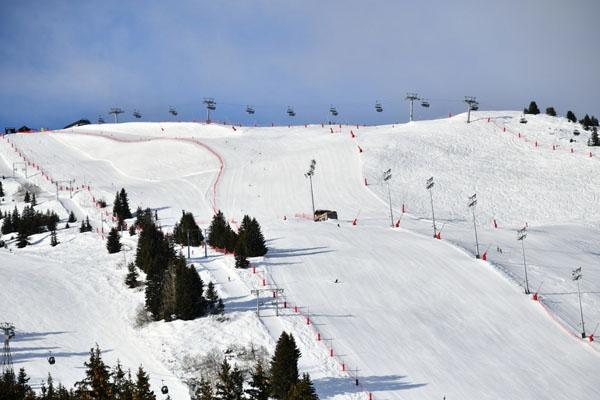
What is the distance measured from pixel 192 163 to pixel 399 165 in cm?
3350

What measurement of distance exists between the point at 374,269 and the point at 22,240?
119 feet

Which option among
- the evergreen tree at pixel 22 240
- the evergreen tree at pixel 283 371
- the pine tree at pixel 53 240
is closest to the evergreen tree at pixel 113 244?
the pine tree at pixel 53 240

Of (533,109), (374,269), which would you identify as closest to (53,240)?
(374,269)

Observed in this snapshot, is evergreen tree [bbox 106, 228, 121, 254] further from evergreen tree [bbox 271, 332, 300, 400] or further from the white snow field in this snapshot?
evergreen tree [bbox 271, 332, 300, 400]

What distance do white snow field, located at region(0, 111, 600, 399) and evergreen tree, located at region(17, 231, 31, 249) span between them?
191cm

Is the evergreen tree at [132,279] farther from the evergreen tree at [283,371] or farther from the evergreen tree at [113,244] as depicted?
the evergreen tree at [283,371]

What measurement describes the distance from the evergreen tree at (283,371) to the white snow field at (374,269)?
3325 mm

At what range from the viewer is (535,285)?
56.6 m

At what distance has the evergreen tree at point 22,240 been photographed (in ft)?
231

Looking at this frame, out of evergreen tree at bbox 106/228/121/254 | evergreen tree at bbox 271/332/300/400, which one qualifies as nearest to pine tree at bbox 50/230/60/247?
evergreen tree at bbox 106/228/121/254

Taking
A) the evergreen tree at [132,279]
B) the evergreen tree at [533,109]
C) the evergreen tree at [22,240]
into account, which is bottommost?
the evergreen tree at [132,279]

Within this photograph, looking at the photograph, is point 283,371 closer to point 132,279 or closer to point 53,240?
point 132,279

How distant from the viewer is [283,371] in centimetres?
3591

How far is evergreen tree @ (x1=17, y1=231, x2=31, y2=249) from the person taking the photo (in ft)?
231
